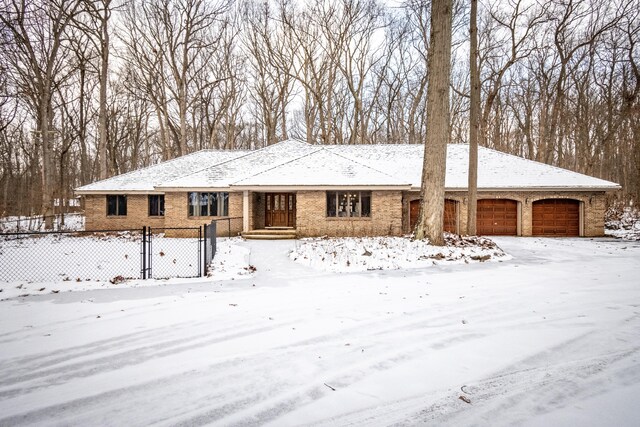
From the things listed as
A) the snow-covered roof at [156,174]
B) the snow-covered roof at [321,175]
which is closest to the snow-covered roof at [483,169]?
the snow-covered roof at [321,175]

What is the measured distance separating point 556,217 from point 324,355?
19.5 meters

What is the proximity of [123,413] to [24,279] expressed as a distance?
7.40 m

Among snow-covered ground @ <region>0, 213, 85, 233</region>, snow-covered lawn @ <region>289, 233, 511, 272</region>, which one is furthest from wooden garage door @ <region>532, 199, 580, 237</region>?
snow-covered ground @ <region>0, 213, 85, 233</region>

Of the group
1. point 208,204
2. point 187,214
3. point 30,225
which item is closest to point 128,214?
point 187,214

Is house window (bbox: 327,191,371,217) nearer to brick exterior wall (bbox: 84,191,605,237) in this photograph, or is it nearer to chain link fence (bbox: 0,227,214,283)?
brick exterior wall (bbox: 84,191,605,237)

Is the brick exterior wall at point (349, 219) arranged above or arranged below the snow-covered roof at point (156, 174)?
below

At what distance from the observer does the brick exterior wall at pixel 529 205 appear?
17.6 meters

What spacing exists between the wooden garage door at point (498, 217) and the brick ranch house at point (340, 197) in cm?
5

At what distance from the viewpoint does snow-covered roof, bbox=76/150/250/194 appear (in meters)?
19.0

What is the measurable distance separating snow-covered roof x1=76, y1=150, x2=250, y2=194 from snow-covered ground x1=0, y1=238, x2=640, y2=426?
14.1 metres

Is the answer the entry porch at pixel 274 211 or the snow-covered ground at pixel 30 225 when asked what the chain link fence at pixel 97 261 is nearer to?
the snow-covered ground at pixel 30 225

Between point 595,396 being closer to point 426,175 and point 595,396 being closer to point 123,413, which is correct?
point 123,413

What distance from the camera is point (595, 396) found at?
2.93 metres

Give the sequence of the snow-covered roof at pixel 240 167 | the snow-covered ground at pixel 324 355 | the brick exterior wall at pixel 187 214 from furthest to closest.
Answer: the brick exterior wall at pixel 187 214 < the snow-covered roof at pixel 240 167 < the snow-covered ground at pixel 324 355
